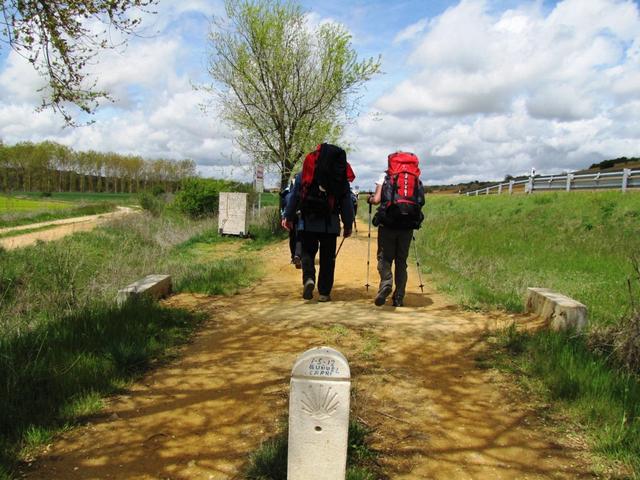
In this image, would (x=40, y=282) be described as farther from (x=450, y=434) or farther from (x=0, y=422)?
(x=450, y=434)

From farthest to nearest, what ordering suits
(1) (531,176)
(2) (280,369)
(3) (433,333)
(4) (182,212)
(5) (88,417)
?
(1) (531,176) → (4) (182,212) → (3) (433,333) → (2) (280,369) → (5) (88,417)

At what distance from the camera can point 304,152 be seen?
21.4 m

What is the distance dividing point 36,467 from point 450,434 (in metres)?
2.52

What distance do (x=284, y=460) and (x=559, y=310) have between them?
143 inches

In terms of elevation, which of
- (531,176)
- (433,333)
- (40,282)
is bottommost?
(40,282)

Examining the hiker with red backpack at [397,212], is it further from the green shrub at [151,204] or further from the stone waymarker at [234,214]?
the green shrub at [151,204]

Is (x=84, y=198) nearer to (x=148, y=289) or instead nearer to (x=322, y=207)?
(x=148, y=289)

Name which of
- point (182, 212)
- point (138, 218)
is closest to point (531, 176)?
point (182, 212)

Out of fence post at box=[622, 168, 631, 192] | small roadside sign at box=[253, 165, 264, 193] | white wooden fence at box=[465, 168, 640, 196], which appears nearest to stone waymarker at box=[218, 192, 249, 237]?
small roadside sign at box=[253, 165, 264, 193]

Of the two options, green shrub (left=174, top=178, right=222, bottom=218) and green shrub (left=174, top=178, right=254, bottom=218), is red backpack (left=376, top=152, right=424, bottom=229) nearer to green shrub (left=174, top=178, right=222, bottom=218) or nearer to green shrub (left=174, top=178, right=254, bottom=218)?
green shrub (left=174, top=178, right=254, bottom=218)

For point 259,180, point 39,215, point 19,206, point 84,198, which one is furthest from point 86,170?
point 259,180

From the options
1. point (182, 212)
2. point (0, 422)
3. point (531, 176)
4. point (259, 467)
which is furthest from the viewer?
point (531, 176)

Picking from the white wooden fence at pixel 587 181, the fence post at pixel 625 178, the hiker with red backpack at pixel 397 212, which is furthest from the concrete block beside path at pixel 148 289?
the fence post at pixel 625 178

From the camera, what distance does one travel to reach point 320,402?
8.27ft
